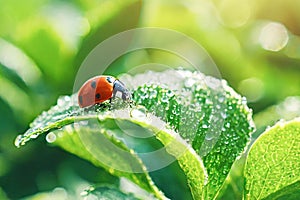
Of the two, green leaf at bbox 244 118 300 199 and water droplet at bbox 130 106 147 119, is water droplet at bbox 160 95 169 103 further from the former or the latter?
green leaf at bbox 244 118 300 199

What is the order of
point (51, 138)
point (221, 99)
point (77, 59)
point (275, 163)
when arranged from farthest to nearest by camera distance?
point (77, 59) → point (51, 138) → point (221, 99) → point (275, 163)

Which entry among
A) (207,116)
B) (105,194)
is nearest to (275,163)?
(207,116)

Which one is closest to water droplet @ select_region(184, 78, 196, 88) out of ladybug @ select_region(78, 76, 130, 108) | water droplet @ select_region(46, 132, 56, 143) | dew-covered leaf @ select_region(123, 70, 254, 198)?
dew-covered leaf @ select_region(123, 70, 254, 198)

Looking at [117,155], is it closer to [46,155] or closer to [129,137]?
[129,137]

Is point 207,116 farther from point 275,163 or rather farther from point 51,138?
point 51,138

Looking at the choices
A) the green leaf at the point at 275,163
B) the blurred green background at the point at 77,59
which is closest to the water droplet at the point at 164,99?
the green leaf at the point at 275,163
